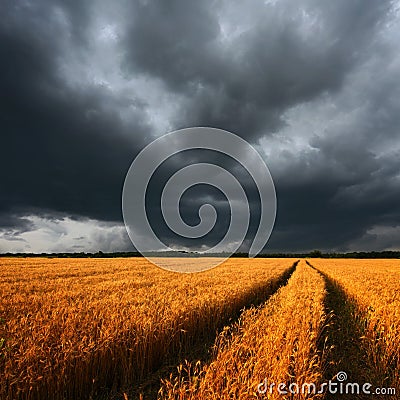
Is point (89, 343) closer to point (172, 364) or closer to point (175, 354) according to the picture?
point (172, 364)

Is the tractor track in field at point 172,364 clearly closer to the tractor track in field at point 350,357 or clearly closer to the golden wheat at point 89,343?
the golden wheat at point 89,343

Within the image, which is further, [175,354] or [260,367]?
[175,354]

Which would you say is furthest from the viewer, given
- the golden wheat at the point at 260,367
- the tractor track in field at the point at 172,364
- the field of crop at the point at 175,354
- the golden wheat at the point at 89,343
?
the tractor track in field at the point at 172,364

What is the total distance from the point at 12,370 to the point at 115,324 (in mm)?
2292

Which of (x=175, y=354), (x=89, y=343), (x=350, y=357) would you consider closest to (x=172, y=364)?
(x=175, y=354)

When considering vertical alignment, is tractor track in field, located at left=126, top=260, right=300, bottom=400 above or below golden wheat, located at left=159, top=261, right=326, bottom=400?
below

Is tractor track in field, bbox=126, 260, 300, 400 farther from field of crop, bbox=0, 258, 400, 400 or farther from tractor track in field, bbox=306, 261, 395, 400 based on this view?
tractor track in field, bbox=306, 261, 395, 400

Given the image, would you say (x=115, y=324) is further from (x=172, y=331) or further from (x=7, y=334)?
(x=7, y=334)

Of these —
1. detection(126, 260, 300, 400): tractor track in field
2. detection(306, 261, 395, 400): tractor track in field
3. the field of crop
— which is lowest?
detection(126, 260, 300, 400): tractor track in field

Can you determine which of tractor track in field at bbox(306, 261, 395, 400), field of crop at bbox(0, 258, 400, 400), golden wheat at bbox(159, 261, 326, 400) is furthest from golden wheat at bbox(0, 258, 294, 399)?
tractor track in field at bbox(306, 261, 395, 400)

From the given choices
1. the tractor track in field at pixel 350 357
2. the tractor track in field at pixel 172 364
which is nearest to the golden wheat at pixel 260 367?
the tractor track in field at pixel 172 364

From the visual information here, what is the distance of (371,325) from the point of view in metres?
7.38

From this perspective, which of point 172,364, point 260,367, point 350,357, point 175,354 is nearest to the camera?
point 260,367

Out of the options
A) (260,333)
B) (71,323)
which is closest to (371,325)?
(260,333)
